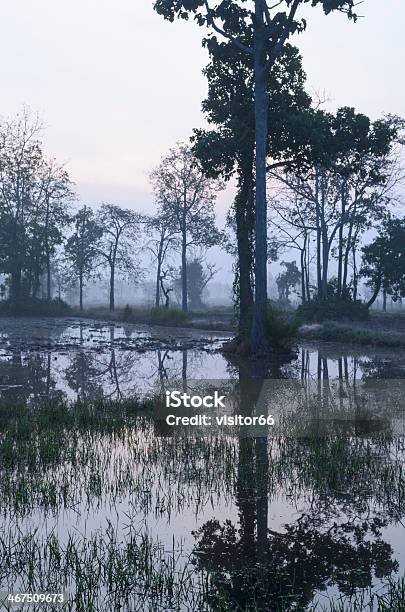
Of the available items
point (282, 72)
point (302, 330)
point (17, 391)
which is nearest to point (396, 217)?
point (302, 330)

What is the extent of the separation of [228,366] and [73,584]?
15.6m

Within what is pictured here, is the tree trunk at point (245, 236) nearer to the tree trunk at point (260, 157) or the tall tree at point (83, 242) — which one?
the tree trunk at point (260, 157)

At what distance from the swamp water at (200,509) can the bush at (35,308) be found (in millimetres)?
48404

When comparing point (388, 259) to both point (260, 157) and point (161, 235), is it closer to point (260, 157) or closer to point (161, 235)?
point (260, 157)

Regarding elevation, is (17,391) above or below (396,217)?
below

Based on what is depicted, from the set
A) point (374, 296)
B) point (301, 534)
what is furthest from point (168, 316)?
point (301, 534)

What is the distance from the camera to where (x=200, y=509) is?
638cm

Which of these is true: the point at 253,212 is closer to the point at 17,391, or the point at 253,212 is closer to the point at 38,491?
the point at 17,391

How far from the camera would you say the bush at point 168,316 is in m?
46.1

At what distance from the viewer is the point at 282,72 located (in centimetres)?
2527

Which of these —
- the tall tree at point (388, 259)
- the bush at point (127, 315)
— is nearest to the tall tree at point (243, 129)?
the tall tree at point (388, 259)

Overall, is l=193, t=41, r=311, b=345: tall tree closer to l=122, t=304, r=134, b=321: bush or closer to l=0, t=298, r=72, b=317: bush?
l=122, t=304, r=134, b=321: bush

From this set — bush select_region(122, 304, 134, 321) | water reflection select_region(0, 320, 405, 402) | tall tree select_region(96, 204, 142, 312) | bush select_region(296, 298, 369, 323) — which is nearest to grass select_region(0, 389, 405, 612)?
water reflection select_region(0, 320, 405, 402)

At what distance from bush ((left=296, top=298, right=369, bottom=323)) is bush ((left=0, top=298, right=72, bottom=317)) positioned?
2925 centimetres
